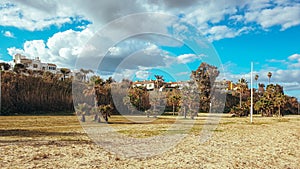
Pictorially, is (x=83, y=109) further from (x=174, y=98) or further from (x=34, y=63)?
(x=34, y=63)

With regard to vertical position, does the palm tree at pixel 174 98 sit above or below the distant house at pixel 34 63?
below

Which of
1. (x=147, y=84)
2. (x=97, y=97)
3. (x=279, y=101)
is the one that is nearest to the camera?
(x=97, y=97)

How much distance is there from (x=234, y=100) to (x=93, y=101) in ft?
105

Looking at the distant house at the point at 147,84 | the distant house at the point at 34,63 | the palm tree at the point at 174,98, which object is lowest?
the palm tree at the point at 174,98

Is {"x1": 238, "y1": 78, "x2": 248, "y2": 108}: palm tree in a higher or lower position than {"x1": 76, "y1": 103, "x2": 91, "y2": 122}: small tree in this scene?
higher

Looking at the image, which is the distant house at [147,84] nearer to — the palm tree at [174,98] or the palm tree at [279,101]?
the palm tree at [174,98]

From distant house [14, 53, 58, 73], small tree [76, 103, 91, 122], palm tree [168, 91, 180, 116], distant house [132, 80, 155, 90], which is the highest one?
distant house [14, 53, 58, 73]

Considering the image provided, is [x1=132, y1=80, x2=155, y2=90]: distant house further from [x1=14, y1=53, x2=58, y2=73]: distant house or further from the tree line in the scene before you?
[x1=14, y1=53, x2=58, y2=73]: distant house

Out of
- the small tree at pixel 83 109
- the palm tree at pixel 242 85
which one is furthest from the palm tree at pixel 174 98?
the palm tree at pixel 242 85

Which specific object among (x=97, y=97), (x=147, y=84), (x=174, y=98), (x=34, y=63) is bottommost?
(x=97, y=97)

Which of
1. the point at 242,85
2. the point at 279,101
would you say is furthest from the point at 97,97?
the point at 242,85

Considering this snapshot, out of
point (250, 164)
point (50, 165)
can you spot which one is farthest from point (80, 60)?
point (250, 164)

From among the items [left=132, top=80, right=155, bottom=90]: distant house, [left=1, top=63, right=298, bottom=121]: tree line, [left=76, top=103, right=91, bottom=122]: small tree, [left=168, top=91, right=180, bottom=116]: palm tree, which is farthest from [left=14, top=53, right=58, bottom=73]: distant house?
[left=76, top=103, right=91, bottom=122]: small tree

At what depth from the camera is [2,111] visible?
75.5 ft
